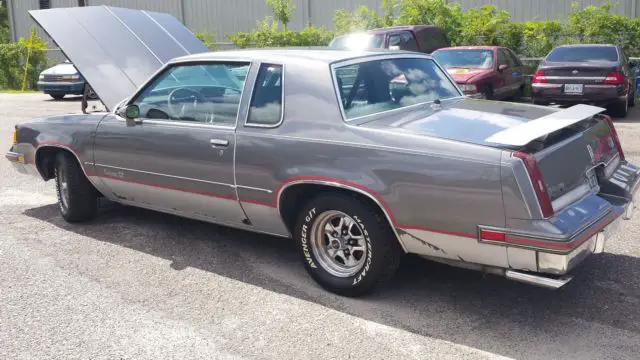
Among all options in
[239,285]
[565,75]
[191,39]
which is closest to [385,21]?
[565,75]

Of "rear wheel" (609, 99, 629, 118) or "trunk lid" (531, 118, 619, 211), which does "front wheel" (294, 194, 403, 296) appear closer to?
"trunk lid" (531, 118, 619, 211)

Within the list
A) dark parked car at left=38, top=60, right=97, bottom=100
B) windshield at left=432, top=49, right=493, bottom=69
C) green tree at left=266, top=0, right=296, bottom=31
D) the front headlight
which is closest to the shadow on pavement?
the front headlight

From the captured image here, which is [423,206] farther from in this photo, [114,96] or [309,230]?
[114,96]

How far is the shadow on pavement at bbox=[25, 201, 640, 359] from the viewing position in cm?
381

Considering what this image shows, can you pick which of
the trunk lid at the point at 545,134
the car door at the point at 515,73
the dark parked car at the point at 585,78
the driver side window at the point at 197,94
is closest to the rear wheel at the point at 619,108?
the dark parked car at the point at 585,78

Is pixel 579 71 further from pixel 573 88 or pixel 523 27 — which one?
pixel 523 27

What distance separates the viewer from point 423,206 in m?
3.89

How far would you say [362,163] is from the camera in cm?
410

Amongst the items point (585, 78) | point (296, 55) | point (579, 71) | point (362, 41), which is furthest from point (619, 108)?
point (296, 55)

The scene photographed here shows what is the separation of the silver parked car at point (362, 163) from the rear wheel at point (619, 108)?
878cm

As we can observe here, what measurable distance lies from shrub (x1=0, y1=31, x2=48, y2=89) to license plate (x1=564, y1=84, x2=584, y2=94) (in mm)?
22926

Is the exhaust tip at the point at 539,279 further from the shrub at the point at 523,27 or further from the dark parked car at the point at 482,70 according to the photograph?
the shrub at the point at 523,27

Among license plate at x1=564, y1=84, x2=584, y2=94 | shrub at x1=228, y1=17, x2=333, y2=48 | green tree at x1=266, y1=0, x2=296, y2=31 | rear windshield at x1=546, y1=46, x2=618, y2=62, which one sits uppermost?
green tree at x1=266, y1=0, x2=296, y2=31

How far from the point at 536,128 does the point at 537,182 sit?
411mm
